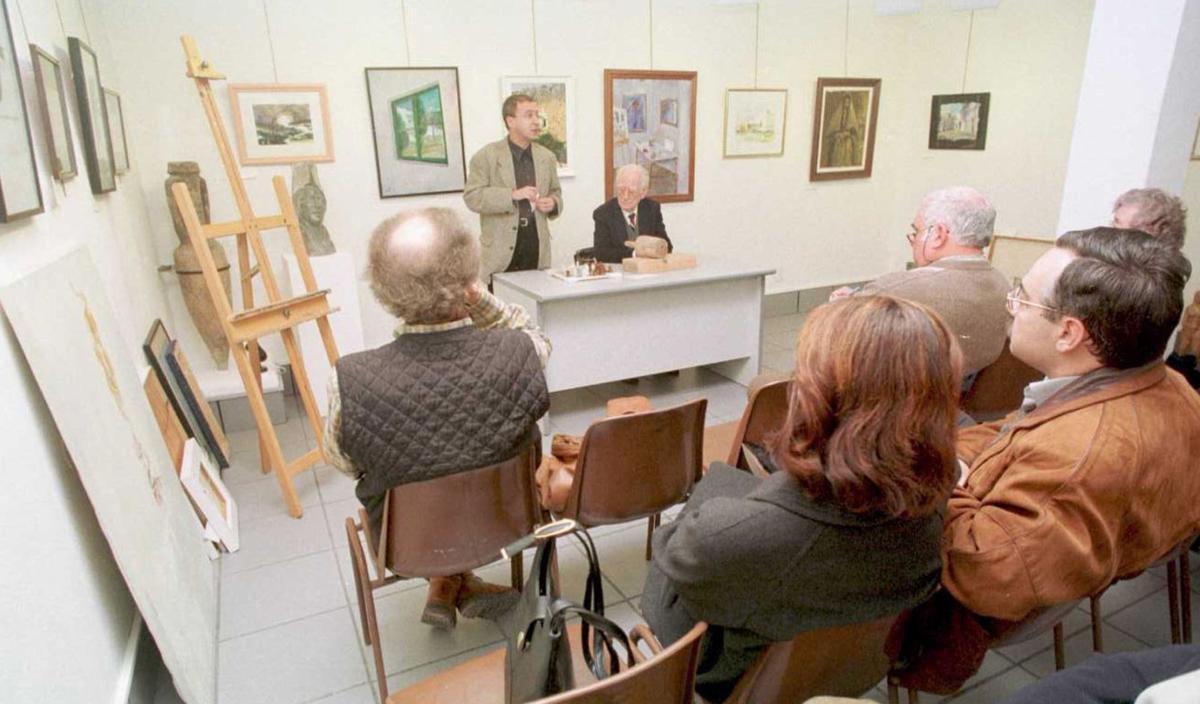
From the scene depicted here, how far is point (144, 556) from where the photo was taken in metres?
1.84

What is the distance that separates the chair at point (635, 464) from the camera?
6.46ft

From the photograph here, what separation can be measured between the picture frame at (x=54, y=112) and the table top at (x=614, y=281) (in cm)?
203

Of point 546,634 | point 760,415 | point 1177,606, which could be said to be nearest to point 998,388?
point 1177,606

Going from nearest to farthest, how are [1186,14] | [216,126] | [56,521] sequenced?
[56,521], [1186,14], [216,126]

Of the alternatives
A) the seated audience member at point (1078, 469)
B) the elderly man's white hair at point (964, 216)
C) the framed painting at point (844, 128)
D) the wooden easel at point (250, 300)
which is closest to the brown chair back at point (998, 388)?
the elderly man's white hair at point (964, 216)

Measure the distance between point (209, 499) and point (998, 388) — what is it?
326 centimetres

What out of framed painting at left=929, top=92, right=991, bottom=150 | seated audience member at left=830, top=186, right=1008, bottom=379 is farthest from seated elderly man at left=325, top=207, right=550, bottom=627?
framed painting at left=929, top=92, right=991, bottom=150

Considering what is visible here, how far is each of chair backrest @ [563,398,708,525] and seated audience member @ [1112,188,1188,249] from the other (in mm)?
1928

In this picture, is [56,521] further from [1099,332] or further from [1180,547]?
[1180,547]

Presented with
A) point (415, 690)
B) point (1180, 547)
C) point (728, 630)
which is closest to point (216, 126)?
point (415, 690)

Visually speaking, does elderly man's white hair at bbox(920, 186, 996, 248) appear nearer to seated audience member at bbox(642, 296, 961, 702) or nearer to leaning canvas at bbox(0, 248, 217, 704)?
seated audience member at bbox(642, 296, 961, 702)

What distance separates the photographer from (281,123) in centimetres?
436

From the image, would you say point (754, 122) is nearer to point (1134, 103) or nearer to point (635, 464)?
point (1134, 103)

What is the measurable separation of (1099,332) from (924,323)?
584 millimetres
